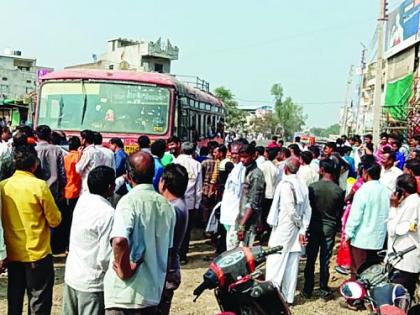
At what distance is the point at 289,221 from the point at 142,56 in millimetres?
42180

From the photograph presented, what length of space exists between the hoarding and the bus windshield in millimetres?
14908

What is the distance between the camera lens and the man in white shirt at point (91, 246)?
3.57 m

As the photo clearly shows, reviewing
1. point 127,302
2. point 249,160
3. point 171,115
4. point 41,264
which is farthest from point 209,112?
point 127,302

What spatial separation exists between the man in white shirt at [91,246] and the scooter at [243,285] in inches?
37.7

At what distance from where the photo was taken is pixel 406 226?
4703mm

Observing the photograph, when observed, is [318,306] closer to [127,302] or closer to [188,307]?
[188,307]

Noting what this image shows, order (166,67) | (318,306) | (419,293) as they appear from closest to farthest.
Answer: (419,293) < (318,306) < (166,67)

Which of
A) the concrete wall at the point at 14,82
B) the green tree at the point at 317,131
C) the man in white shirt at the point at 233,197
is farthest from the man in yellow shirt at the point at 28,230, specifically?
the green tree at the point at 317,131

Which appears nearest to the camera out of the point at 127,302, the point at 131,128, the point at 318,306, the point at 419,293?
the point at 127,302

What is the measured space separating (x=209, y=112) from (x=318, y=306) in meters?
9.82

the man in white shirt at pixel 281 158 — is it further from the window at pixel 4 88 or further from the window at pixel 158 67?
the window at pixel 4 88

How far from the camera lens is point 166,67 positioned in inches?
1921

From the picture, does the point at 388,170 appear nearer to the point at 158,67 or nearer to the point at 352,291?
the point at 352,291

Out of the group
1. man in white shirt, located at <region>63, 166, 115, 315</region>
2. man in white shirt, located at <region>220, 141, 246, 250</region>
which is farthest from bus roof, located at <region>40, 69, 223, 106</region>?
man in white shirt, located at <region>63, 166, 115, 315</region>
